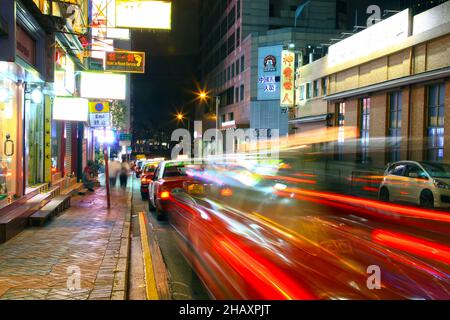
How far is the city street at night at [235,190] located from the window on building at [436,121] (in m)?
0.09

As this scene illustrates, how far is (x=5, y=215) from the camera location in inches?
387

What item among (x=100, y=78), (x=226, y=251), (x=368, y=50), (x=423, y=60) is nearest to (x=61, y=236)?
(x=226, y=251)

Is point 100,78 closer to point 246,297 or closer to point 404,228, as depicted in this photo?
point 404,228

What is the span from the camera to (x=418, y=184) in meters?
15.2

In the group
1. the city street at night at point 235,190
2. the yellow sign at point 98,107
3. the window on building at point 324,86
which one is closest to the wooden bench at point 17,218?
the city street at night at point 235,190

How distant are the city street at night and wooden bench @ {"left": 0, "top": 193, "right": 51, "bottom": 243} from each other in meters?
0.04

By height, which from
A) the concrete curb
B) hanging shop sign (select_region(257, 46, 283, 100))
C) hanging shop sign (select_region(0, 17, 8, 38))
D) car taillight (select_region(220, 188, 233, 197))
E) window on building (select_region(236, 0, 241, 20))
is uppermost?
window on building (select_region(236, 0, 241, 20))

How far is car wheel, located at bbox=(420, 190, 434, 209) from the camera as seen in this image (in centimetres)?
1458

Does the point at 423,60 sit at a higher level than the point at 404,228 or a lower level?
higher

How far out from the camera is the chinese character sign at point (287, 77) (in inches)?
1339

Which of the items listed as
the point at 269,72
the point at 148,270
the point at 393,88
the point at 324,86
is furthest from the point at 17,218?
the point at 269,72

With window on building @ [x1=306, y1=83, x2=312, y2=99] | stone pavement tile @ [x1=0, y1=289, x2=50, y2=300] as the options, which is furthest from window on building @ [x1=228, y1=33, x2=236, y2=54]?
stone pavement tile @ [x1=0, y1=289, x2=50, y2=300]

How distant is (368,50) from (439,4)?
17.3 feet

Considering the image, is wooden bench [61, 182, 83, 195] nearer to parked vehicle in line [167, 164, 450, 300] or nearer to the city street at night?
the city street at night
